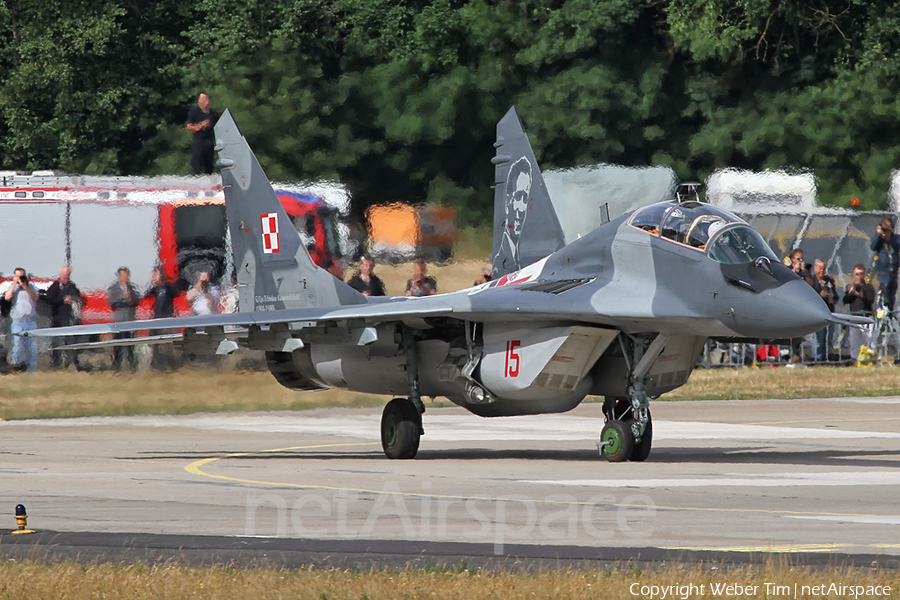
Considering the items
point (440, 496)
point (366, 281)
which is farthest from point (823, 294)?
point (440, 496)

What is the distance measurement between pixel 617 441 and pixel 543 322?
4.93 feet

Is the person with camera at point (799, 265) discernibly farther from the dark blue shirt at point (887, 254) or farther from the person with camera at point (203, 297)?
the person with camera at point (203, 297)

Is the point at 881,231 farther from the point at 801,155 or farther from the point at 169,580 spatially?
the point at 169,580

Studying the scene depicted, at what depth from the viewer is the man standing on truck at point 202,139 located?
28.0 meters

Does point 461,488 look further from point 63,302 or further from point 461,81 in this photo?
point 461,81

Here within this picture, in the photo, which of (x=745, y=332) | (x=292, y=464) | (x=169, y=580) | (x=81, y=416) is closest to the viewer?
(x=169, y=580)

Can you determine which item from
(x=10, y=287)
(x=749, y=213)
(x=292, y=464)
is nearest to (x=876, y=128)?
(x=749, y=213)

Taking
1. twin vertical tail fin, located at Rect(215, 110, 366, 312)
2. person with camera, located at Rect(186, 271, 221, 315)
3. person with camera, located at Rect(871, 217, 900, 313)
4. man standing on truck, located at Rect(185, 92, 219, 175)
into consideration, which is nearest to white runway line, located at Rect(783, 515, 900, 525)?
twin vertical tail fin, located at Rect(215, 110, 366, 312)

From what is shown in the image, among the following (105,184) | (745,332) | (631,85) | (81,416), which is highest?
(631,85)

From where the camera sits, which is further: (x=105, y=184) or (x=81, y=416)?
(x=105, y=184)

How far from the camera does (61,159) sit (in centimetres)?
3656

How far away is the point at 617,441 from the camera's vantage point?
15.5 m

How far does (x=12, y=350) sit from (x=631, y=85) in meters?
19.1

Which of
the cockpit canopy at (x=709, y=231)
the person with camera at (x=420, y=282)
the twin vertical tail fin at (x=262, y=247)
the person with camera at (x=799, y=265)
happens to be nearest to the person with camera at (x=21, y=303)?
the person with camera at (x=420, y=282)
